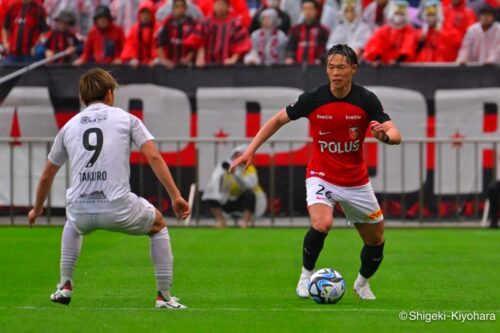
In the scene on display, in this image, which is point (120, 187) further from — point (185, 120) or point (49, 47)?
point (49, 47)

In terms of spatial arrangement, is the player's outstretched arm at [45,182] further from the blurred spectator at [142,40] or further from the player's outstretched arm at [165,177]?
the blurred spectator at [142,40]

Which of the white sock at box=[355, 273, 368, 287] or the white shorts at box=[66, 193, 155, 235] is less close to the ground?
the white shorts at box=[66, 193, 155, 235]

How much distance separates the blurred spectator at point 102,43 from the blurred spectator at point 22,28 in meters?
1.06

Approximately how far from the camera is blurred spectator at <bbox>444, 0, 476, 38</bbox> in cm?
2222

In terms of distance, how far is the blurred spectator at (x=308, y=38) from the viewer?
2217 centimetres

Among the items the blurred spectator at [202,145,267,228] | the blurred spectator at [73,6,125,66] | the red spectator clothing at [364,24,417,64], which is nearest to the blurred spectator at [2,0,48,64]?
the blurred spectator at [73,6,125,66]

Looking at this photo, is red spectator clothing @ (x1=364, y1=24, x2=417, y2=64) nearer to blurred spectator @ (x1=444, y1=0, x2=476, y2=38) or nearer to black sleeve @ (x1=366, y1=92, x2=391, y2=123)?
blurred spectator @ (x1=444, y1=0, x2=476, y2=38)

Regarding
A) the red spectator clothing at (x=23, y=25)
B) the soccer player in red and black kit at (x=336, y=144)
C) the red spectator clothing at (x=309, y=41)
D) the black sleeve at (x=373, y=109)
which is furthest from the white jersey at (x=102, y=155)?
the red spectator clothing at (x=23, y=25)

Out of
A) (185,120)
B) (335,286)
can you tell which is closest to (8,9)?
(185,120)

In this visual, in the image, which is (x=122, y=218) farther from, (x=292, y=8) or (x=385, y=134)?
(x=292, y=8)

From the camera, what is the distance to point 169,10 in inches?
923

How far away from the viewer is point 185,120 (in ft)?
72.4

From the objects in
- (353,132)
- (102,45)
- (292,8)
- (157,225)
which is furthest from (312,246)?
(292,8)

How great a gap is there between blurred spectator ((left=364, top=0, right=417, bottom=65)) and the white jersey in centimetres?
1220
